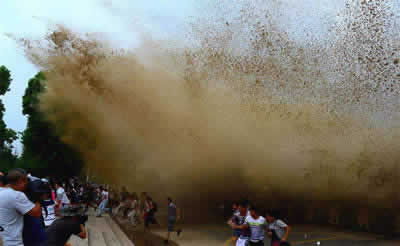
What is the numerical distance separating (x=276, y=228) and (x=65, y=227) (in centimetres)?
398

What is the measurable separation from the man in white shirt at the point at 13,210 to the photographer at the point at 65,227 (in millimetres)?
209

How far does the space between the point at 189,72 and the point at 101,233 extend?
6428mm

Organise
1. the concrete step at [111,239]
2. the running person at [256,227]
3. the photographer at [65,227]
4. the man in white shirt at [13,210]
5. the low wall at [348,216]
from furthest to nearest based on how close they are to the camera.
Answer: the low wall at [348,216], the concrete step at [111,239], the running person at [256,227], the photographer at [65,227], the man in white shirt at [13,210]

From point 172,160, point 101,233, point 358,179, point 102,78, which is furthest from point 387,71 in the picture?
point 101,233

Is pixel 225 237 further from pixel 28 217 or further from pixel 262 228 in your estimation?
pixel 28 217

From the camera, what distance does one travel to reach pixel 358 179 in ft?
42.7

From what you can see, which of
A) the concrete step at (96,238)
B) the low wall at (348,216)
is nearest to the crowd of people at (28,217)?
the concrete step at (96,238)

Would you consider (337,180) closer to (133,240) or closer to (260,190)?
(260,190)

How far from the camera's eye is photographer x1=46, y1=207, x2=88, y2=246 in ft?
Answer: 10.4

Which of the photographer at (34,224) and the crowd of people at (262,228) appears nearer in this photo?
the photographer at (34,224)

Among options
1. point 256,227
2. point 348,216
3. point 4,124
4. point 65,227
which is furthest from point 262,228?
point 4,124

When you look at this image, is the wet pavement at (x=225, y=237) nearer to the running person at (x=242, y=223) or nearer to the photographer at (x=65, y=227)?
the running person at (x=242, y=223)

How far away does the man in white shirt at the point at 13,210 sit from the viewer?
3.02 metres

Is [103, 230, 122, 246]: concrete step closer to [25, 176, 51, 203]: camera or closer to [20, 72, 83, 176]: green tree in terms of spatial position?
[25, 176, 51, 203]: camera
